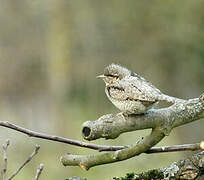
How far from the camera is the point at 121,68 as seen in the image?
9.40 ft

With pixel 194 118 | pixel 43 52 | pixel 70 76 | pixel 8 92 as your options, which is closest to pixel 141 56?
pixel 70 76

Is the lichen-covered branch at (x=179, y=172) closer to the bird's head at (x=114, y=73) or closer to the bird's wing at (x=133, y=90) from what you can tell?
the bird's wing at (x=133, y=90)

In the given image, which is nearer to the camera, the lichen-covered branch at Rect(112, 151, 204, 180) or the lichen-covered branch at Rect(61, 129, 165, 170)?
the lichen-covered branch at Rect(61, 129, 165, 170)

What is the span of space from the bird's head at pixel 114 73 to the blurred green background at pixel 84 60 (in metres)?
4.73

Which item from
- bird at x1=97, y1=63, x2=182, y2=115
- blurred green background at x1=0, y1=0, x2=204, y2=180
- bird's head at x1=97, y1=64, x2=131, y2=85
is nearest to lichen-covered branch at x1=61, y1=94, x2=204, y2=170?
bird at x1=97, y1=63, x2=182, y2=115

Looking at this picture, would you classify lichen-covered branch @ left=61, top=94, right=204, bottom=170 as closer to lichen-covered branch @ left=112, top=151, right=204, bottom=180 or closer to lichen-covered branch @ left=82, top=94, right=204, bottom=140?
lichen-covered branch @ left=82, top=94, right=204, bottom=140

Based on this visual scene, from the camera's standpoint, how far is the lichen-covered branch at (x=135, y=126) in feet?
6.60

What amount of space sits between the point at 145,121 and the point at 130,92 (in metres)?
0.45

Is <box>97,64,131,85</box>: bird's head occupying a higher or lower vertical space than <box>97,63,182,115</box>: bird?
higher

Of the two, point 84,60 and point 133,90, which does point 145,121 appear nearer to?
point 133,90

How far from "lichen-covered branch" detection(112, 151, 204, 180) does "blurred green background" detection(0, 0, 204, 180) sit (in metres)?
5.16

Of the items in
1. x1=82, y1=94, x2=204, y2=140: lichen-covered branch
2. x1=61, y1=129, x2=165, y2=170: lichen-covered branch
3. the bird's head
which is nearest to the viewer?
x1=82, y1=94, x2=204, y2=140: lichen-covered branch

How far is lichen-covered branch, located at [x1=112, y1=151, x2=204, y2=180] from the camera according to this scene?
231 cm

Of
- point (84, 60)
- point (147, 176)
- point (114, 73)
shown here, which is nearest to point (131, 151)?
point (147, 176)
